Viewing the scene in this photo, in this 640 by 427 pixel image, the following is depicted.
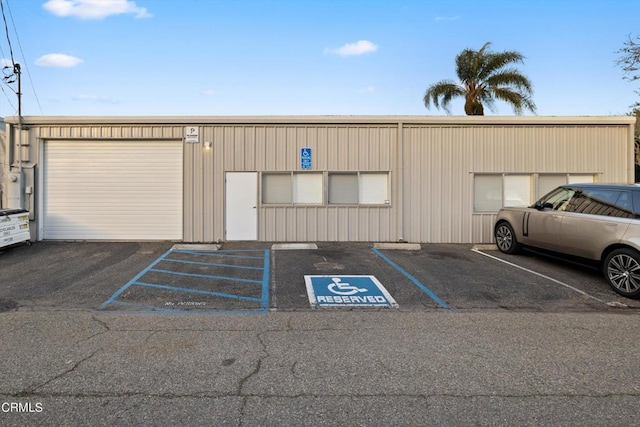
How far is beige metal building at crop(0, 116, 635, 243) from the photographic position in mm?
11922

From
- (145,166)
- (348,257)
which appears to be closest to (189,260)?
(348,257)

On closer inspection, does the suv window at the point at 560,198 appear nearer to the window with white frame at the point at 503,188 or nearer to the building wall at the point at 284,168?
the window with white frame at the point at 503,188

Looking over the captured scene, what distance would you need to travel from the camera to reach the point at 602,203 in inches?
282

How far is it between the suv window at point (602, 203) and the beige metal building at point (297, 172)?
4.53 meters

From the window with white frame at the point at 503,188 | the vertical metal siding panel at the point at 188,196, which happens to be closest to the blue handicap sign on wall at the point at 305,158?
the vertical metal siding panel at the point at 188,196

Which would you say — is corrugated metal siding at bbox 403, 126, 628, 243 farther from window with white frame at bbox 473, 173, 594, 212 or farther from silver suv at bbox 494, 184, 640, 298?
silver suv at bbox 494, 184, 640, 298

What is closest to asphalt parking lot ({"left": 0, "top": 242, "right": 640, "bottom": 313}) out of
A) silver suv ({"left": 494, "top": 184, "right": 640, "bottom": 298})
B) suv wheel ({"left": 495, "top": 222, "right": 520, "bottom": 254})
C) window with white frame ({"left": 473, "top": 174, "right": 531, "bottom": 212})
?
suv wheel ({"left": 495, "top": 222, "right": 520, "bottom": 254})

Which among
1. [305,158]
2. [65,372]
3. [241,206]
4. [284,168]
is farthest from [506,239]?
[65,372]

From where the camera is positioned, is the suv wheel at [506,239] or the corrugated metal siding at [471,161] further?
the corrugated metal siding at [471,161]

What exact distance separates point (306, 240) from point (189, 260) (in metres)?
3.82

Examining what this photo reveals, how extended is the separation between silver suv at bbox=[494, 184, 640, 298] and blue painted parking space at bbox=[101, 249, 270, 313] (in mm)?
5697

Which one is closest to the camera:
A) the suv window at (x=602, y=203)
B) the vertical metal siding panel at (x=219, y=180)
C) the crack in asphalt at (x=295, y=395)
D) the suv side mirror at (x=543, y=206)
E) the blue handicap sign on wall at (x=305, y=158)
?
the crack in asphalt at (x=295, y=395)

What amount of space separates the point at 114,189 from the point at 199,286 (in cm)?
705

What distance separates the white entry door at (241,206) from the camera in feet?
39.1
